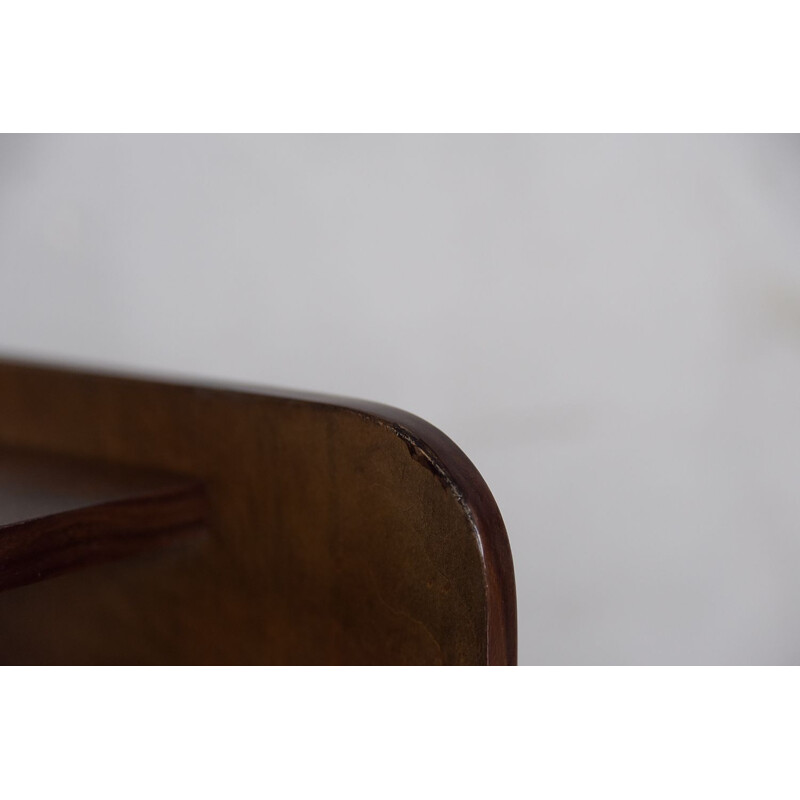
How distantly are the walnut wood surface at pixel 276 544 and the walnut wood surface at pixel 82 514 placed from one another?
13mm

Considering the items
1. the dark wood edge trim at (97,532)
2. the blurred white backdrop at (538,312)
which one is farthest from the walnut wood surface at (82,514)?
the blurred white backdrop at (538,312)

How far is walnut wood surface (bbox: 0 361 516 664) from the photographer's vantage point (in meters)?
0.29

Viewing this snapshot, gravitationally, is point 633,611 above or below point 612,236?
below

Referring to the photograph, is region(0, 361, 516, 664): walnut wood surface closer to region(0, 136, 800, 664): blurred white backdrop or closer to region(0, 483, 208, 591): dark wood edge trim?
region(0, 483, 208, 591): dark wood edge trim

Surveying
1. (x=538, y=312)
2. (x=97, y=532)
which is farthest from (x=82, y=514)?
(x=538, y=312)

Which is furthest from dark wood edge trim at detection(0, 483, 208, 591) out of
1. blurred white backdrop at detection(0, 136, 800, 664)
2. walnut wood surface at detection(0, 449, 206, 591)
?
blurred white backdrop at detection(0, 136, 800, 664)

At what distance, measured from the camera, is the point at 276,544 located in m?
0.36

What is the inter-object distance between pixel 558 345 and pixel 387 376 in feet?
0.63

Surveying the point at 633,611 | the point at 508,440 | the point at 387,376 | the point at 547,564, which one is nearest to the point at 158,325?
the point at 387,376

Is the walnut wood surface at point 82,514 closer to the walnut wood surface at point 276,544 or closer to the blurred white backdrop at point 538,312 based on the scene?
the walnut wood surface at point 276,544

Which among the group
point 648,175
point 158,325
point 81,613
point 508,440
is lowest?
point 81,613

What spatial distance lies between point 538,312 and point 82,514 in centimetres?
66

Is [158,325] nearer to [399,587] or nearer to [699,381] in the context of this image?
[699,381]

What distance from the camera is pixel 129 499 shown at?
34 cm
